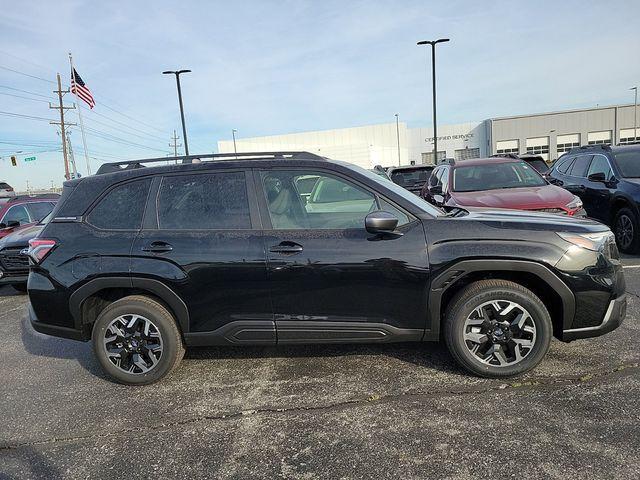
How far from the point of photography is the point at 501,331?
10.9 ft

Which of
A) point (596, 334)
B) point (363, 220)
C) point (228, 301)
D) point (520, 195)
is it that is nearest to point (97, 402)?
point (228, 301)

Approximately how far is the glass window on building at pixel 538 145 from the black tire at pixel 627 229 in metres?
55.4

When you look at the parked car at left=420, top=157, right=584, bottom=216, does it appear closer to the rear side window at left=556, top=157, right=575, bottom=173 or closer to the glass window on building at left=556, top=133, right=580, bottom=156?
the rear side window at left=556, top=157, right=575, bottom=173

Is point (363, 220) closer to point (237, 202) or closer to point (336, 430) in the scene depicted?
point (237, 202)

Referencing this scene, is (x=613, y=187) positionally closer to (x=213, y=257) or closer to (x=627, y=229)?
(x=627, y=229)

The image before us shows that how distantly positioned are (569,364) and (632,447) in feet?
3.61

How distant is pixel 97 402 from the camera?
3439mm

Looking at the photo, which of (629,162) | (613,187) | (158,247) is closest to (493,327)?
(158,247)

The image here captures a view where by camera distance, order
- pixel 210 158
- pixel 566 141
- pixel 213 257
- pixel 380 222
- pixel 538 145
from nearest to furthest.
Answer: pixel 380 222 → pixel 213 257 → pixel 210 158 → pixel 538 145 → pixel 566 141

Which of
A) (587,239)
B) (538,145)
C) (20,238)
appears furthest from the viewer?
(538,145)

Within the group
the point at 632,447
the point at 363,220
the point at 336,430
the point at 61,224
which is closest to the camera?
the point at 632,447

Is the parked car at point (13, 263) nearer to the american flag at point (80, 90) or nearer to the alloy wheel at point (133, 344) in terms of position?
the alloy wheel at point (133, 344)

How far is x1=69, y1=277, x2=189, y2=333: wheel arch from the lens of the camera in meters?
3.49

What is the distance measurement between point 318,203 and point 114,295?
185 centimetres
